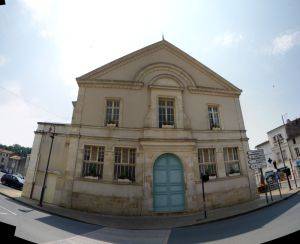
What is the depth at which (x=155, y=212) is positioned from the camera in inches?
536

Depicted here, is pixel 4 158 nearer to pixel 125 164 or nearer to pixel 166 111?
pixel 125 164

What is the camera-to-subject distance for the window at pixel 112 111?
51.1 feet

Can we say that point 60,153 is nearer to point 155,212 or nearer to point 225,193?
point 155,212

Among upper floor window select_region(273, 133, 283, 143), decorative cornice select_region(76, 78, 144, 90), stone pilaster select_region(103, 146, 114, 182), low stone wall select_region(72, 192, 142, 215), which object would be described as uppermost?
upper floor window select_region(273, 133, 283, 143)

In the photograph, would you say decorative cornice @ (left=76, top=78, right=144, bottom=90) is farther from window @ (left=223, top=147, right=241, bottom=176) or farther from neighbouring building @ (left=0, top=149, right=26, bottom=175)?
neighbouring building @ (left=0, top=149, right=26, bottom=175)

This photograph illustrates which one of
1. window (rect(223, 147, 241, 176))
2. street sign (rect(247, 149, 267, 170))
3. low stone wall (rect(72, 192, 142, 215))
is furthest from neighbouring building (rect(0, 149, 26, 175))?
street sign (rect(247, 149, 267, 170))

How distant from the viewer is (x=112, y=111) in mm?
15938

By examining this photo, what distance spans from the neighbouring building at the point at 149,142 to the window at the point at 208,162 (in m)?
0.08

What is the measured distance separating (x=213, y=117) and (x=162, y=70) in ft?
19.2

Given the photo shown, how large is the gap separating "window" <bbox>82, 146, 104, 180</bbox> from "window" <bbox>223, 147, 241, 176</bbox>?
9597 mm

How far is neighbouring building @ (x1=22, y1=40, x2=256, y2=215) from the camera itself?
14.0 m

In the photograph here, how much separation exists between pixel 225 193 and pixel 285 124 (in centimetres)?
3308

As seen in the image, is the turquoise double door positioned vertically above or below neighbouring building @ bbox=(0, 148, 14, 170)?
below

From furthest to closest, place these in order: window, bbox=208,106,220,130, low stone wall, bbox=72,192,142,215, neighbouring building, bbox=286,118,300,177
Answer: neighbouring building, bbox=286,118,300,177 → window, bbox=208,106,220,130 → low stone wall, bbox=72,192,142,215
